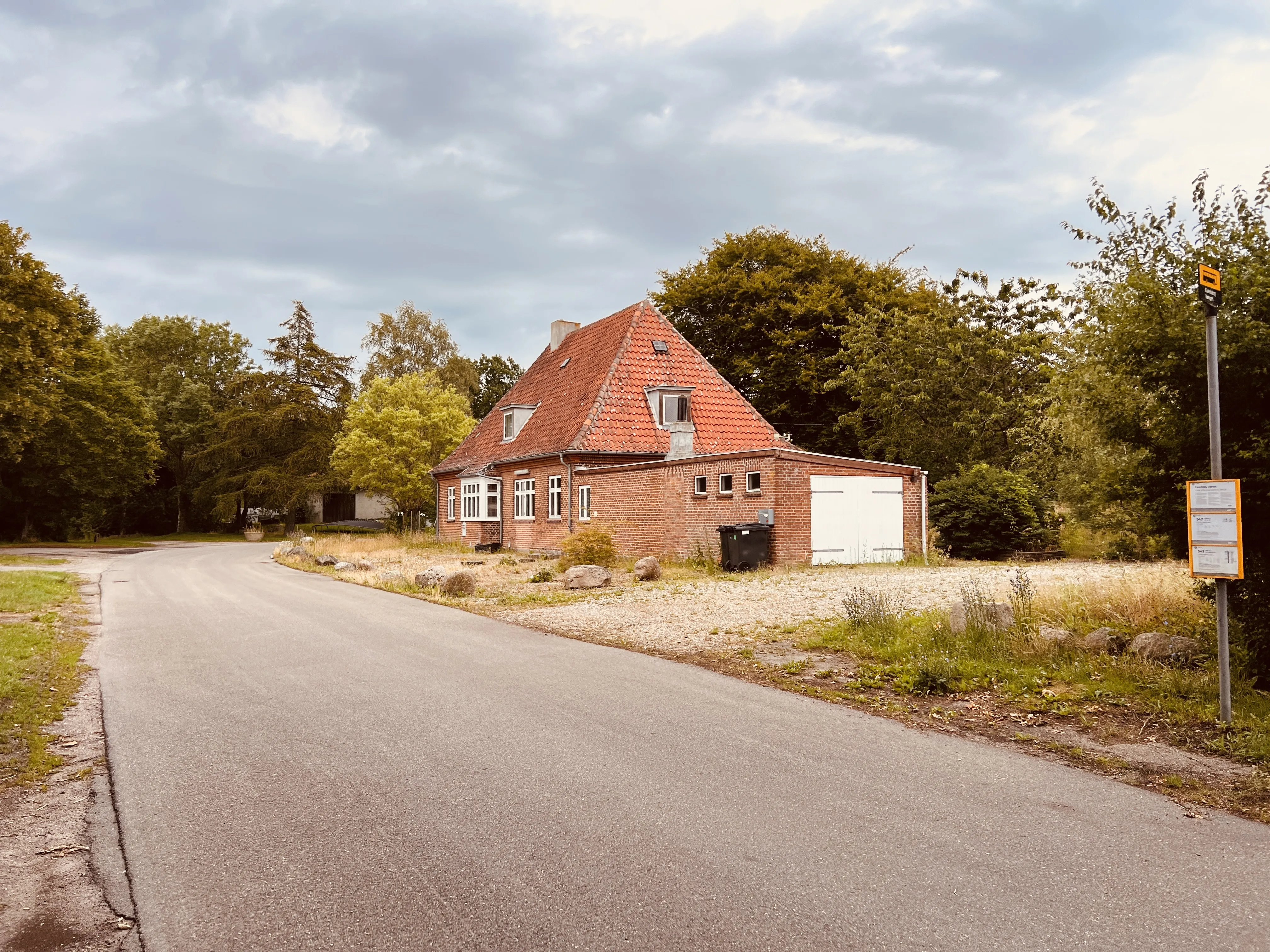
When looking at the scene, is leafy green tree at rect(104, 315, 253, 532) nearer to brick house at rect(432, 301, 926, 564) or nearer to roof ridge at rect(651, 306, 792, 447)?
brick house at rect(432, 301, 926, 564)

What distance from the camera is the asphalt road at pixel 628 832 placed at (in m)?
3.39

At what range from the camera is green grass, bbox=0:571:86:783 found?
589 cm

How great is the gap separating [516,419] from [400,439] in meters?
10.8

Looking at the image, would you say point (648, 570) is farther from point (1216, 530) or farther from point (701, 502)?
point (1216, 530)

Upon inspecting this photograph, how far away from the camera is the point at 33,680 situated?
844 cm

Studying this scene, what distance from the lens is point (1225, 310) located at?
6.63m

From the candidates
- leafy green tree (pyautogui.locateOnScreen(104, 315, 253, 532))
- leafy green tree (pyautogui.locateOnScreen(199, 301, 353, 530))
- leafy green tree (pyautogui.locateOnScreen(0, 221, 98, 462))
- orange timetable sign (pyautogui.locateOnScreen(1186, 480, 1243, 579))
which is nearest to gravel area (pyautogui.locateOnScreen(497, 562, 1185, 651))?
orange timetable sign (pyautogui.locateOnScreen(1186, 480, 1243, 579))

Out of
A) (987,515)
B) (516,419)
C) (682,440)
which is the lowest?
(987,515)

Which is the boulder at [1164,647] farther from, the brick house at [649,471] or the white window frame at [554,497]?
the white window frame at [554,497]

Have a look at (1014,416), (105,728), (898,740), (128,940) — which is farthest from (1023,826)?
(1014,416)

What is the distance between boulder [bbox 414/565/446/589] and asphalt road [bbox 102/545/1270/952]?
30.4 feet

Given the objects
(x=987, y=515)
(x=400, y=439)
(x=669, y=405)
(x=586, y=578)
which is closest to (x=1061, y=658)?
(x=586, y=578)

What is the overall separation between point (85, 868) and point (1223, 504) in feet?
22.8

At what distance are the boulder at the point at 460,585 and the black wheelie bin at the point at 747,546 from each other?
616 cm
